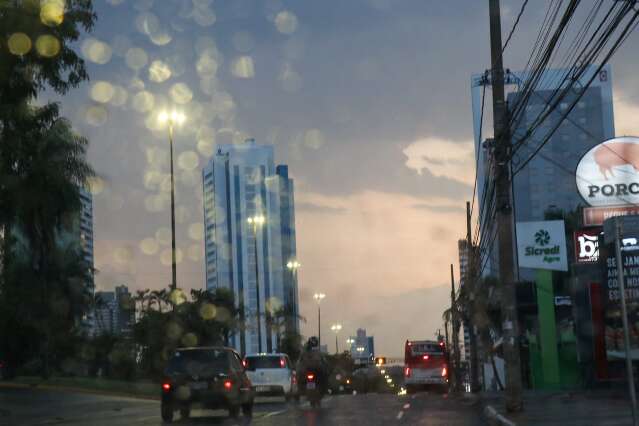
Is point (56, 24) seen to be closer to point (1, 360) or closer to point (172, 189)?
A: point (172, 189)

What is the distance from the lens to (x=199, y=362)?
23094 mm

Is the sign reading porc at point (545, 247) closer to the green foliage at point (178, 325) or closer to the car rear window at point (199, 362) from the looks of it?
the green foliage at point (178, 325)

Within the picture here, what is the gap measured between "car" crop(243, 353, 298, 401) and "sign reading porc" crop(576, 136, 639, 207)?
12.2 meters

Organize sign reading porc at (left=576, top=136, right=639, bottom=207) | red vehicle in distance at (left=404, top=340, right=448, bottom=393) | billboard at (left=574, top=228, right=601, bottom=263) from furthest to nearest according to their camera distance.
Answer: red vehicle in distance at (left=404, top=340, right=448, bottom=393) → billboard at (left=574, top=228, right=601, bottom=263) → sign reading porc at (left=576, top=136, right=639, bottom=207)

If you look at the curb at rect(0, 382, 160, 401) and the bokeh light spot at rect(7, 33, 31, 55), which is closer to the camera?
the bokeh light spot at rect(7, 33, 31, 55)

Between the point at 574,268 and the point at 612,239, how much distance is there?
997 inches

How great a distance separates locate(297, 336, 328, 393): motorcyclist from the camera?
29594mm

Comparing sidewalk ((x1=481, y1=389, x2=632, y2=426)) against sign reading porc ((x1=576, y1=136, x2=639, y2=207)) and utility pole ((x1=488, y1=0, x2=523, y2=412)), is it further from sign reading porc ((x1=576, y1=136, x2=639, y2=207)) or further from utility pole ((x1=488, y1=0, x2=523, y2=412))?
sign reading porc ((x1=576, y1=136, x2=639, y2=207))

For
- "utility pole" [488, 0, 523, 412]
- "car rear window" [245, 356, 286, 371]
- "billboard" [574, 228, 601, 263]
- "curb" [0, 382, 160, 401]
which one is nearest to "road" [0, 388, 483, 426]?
"utility pole" [488, 0, 523, 412]

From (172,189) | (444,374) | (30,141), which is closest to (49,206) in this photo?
(30,141)

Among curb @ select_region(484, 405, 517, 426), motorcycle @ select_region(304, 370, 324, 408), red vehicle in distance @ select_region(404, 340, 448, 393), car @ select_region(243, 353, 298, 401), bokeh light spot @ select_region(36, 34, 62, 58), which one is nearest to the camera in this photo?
bokeh light spot @ select_region(36, 34, 62, 58)

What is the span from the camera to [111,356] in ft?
195

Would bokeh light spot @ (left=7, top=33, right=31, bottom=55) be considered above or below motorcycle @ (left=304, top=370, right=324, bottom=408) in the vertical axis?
above

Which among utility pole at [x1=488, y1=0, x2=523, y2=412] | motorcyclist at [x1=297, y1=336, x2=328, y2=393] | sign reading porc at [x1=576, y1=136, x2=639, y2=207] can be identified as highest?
sign reading porc at [x1=576, y1=136, x2=639, y2=207]
